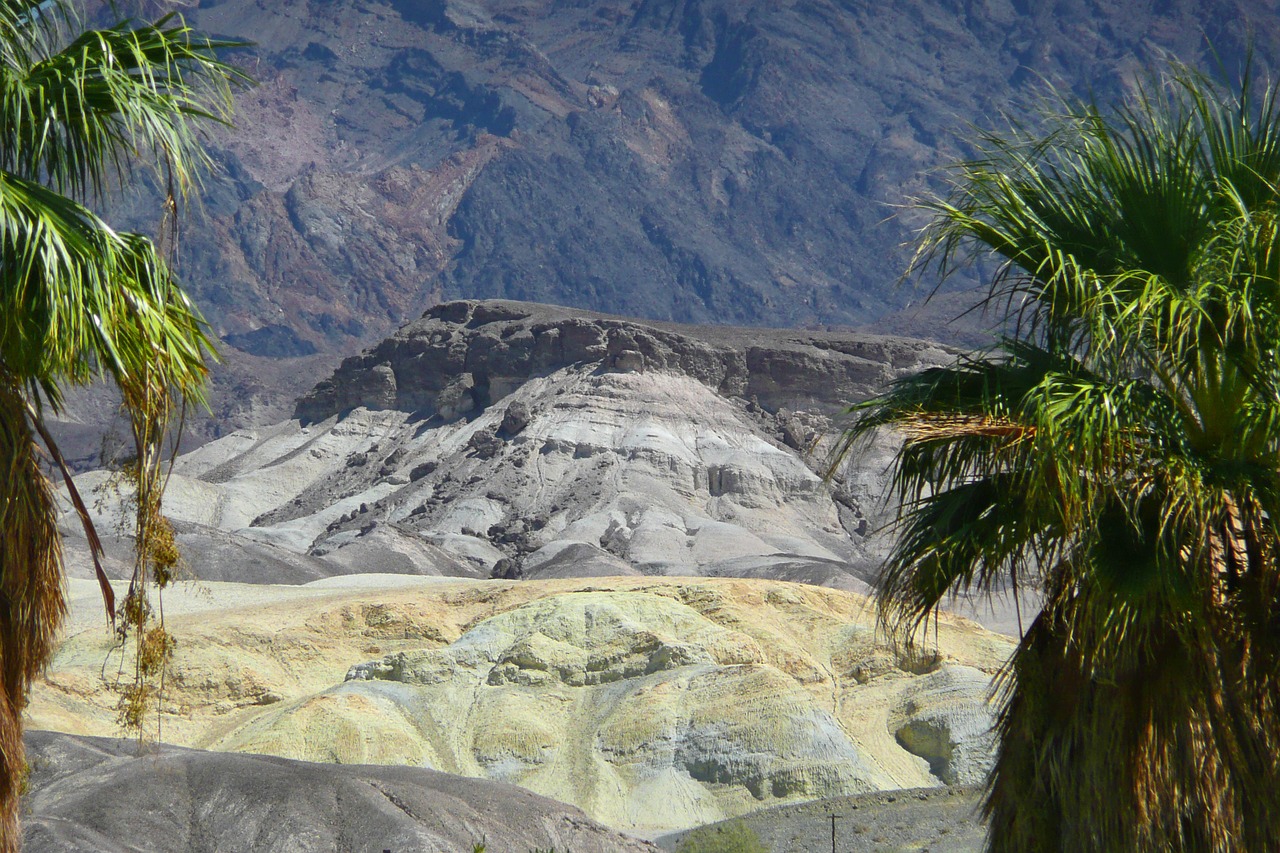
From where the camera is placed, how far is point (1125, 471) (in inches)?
318

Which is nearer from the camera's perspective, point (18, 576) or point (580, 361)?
point (18, 576)

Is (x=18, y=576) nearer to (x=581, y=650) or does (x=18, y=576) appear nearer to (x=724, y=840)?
(x=724, y=840)

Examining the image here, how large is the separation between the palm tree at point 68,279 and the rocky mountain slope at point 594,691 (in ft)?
105

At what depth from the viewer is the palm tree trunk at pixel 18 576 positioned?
22.3 feet

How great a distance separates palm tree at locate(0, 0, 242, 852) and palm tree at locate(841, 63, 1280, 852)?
3863 millimetres

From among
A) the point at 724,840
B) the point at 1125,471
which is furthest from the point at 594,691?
the point at 1125,471

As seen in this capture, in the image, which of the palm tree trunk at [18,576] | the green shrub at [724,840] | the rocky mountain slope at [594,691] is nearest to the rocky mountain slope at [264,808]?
the green shrub at [724,840]

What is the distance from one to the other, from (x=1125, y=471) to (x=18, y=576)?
5.68 metres

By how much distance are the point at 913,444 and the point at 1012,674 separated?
5.05 ft

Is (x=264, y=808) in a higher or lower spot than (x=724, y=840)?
higher

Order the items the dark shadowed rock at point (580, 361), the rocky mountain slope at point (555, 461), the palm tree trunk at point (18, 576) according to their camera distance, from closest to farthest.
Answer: the palm tree trunk at point (18, 576) < the rocky mountain slope at point (555, 461) < the dark shadowed rock at point (580, 361)

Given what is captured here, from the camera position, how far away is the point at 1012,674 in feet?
29.7

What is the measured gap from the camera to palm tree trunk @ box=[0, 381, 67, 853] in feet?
22.3

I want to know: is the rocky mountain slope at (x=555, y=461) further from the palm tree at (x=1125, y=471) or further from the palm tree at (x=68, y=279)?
the palm tree at (x=1125, y=471)
